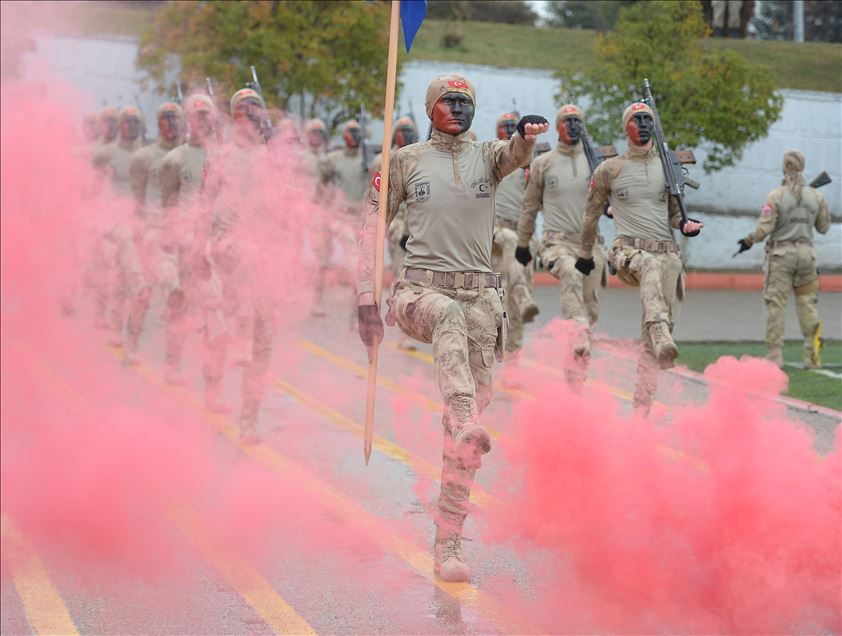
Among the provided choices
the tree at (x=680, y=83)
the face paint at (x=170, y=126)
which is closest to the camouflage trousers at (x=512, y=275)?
the face paint at (x=170, y=126)

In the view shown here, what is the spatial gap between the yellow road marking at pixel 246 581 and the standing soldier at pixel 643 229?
3.34 m

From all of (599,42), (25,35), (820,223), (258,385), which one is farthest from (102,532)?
(599,42)

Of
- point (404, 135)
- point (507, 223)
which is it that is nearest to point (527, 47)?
point (404, 135)

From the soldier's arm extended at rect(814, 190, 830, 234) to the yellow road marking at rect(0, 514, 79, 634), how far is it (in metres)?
9.05

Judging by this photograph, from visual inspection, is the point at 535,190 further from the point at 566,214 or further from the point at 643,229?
the point at 643,229

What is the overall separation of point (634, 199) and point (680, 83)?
12.2 meters

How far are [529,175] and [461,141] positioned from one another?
4975 millimetres

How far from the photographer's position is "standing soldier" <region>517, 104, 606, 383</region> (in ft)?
36.7

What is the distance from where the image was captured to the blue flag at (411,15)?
641 cm

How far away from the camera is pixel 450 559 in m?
6.73

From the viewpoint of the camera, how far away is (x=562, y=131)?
11.7 m

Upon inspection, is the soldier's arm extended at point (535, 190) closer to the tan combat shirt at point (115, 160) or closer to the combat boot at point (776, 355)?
the combat boot at point (776, 355)

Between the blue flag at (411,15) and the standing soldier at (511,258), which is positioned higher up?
the blue flag at (411,15)

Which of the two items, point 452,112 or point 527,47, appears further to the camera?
point 527,47
